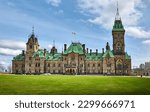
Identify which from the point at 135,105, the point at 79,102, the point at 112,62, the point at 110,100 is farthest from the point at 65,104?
the point at 112,62

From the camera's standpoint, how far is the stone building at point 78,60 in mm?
101938

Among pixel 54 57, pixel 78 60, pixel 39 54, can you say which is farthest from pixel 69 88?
pixel 54 57

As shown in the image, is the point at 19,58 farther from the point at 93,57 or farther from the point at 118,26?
the point at 118,26

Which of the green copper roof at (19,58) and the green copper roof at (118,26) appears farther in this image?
the green copper roof at (19,58)

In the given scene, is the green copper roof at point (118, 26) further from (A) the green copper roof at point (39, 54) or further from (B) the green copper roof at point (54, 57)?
(A) the green copper roof at point (39, 54)

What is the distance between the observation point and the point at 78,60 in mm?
103438

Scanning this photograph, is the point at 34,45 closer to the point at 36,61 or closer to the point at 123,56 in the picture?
the point at 36,61

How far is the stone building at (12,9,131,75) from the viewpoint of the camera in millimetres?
101938

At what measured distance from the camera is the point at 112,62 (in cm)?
10175

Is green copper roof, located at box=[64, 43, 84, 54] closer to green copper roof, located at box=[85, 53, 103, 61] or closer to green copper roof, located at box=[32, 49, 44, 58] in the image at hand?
green copper roof, located at box=[85, 53, 103, 61]

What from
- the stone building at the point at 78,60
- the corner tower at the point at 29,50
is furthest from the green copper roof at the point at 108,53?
the corner tower at the point at 29,50

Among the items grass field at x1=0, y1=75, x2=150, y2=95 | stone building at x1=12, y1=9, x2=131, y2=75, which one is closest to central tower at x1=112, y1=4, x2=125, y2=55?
stone building at x1=12, y1=9, x2=131, y2=75

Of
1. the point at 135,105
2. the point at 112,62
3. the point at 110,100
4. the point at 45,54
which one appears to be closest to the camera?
the point at 135,105

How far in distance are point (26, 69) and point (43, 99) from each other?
8949 cm
